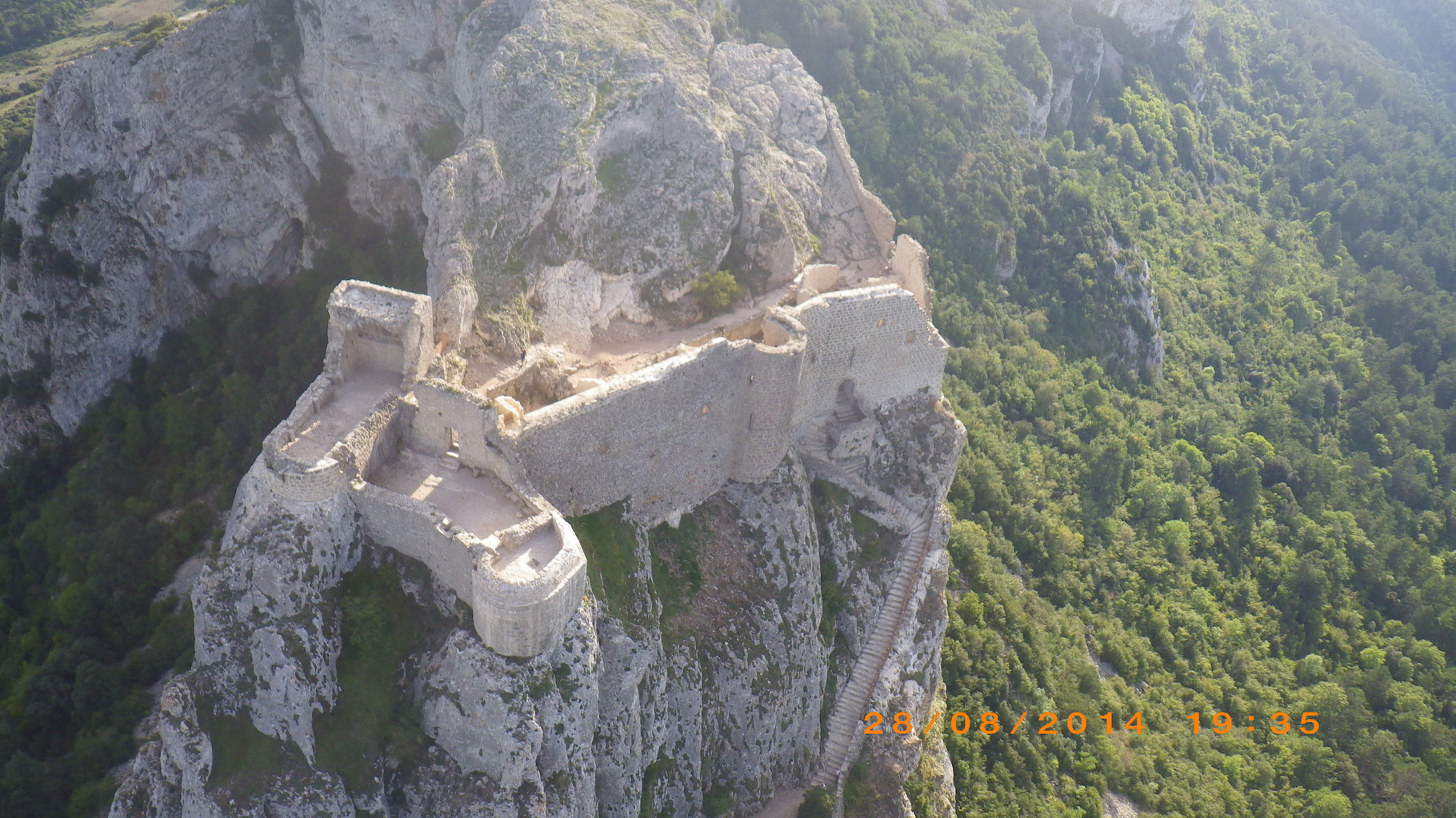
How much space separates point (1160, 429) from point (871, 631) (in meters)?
32.0

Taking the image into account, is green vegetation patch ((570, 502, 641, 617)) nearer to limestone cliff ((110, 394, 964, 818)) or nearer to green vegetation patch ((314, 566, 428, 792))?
limestone cliff ((110, 394, 964, 818))

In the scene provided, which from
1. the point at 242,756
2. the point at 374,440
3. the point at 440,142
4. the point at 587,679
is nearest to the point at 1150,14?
the point at 440,142

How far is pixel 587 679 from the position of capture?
27.2 metres

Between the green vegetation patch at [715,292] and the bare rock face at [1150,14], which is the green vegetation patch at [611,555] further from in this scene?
the bare rock face at [1150,14]

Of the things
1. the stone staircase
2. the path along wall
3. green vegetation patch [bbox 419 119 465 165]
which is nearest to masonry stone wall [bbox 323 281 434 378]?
the path along wall

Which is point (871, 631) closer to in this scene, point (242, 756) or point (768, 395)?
point (768, 395)

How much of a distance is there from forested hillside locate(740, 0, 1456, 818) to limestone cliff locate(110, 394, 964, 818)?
19.7 feet

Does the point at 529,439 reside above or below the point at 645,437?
above

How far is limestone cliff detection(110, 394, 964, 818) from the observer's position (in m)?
25.7

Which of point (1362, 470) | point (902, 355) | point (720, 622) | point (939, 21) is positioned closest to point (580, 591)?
point (720, 622)

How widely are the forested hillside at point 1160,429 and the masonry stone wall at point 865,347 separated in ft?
36.3

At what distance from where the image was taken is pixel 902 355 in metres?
37.6

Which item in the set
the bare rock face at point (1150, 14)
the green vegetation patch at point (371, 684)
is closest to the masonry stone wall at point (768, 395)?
the green vegetation patch at point (371, 684)
